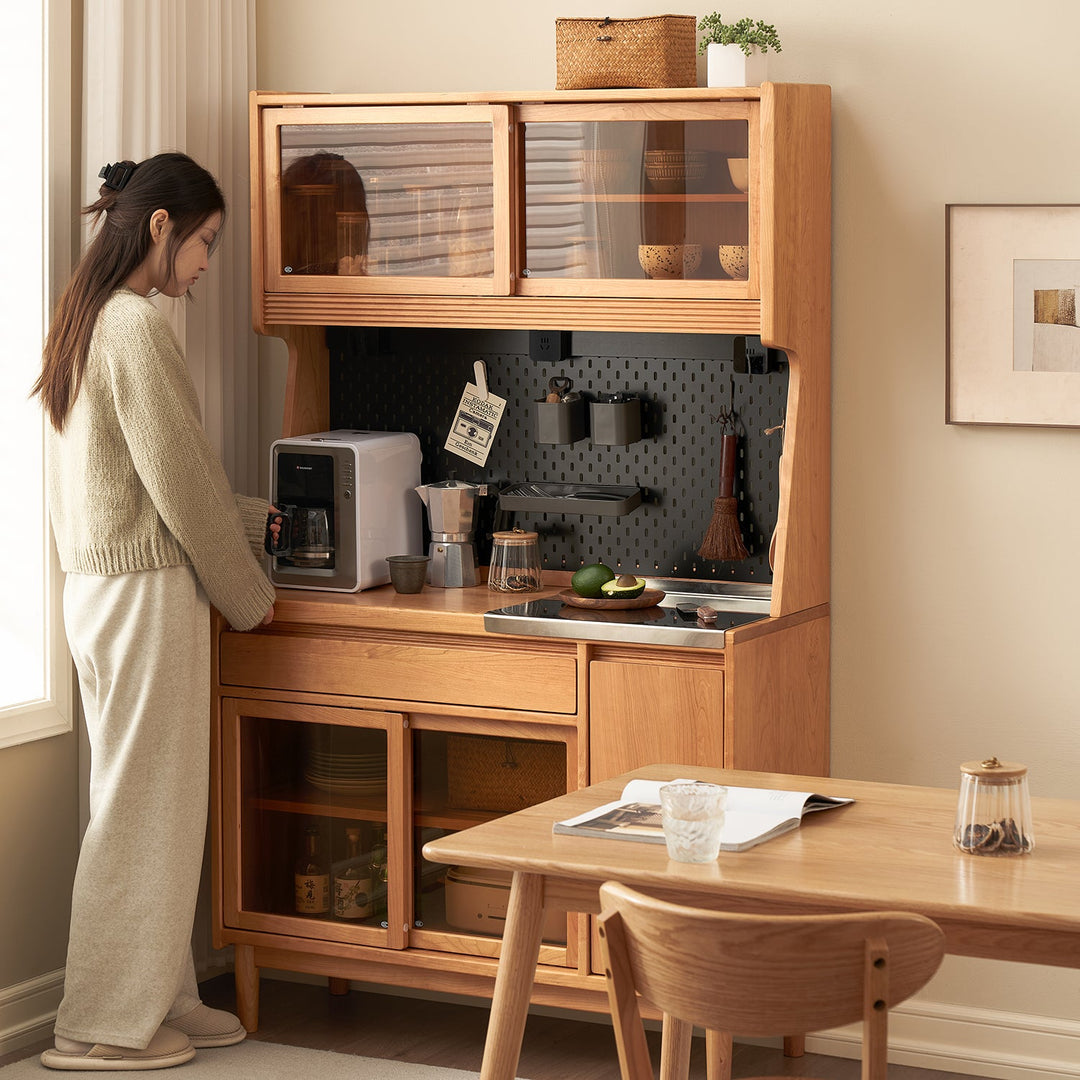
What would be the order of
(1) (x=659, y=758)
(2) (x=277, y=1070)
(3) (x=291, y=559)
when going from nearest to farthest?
(1) (x=659, y=758)
(2) (x=277, y=1070)
(3) (x=291, y=559)

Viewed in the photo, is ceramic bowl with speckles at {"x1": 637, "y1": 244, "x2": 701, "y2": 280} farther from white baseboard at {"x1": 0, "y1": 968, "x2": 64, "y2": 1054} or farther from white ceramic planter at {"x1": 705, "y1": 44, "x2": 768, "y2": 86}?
white baseboard at {"x1": 0, "y1": 968, "x2": 64, "y2": 1054}

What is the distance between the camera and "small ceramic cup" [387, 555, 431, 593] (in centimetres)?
364

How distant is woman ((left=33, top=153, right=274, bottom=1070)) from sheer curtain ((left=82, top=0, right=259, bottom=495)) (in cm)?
28

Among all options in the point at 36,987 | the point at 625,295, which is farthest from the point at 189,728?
the point at 625,295

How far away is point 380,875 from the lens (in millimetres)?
3600

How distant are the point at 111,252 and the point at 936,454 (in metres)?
1.80

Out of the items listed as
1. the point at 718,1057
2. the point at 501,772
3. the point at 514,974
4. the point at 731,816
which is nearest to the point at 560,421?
the point at 501,772

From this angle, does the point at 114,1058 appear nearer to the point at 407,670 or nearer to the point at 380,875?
the point at 380,875

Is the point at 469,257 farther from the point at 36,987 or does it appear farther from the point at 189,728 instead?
the point at 36,987

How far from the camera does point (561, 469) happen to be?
3844mm

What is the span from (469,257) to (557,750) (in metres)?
1.09

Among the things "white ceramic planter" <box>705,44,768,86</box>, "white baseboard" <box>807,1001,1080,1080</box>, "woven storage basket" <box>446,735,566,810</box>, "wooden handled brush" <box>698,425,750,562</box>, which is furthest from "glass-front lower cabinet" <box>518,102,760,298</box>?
"white baseboard" <box>807,1001,1080,1080</box>

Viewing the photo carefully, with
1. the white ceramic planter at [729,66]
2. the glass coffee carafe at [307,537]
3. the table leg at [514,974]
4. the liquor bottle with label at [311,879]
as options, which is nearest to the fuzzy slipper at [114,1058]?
the liquor bottle with label at [311,879]

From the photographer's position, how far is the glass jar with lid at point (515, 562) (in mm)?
3697
